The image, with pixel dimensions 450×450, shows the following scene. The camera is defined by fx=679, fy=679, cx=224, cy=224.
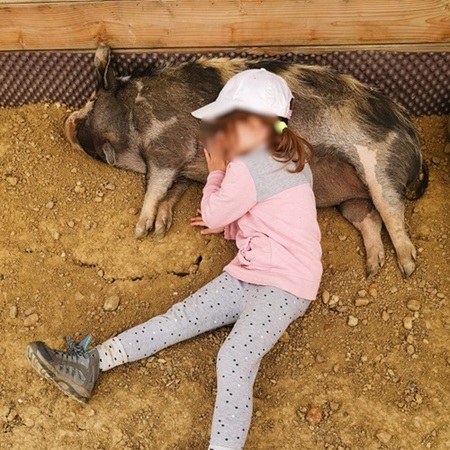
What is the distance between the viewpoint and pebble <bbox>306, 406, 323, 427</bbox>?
6.66ft

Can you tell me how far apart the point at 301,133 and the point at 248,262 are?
1.98ft

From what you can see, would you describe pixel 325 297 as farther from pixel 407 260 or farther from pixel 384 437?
pixel 384 437

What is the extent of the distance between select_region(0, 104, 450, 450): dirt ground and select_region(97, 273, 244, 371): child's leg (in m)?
0.08

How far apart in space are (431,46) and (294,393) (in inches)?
54.6

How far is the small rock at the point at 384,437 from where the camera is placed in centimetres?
199

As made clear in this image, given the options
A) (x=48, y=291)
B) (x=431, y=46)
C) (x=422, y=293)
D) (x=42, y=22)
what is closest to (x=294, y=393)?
(x=422, y=293)

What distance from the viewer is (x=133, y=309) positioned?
7.55 feet

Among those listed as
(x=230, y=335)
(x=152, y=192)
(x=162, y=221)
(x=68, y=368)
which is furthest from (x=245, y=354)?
(x=152, y=192)

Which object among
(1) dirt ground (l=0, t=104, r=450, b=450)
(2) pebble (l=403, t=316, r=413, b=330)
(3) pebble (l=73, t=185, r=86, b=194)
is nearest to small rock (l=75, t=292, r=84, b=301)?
(1) dirt ground (l=0, t=104, r=450, b=450)

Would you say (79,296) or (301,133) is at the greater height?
(301,133)

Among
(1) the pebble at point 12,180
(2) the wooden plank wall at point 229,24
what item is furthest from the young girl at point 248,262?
(1) the pebble at point 12,180

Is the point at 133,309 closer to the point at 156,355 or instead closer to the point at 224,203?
the point at 156,355

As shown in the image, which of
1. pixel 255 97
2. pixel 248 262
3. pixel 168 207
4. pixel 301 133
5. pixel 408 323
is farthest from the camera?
pixel 168 207

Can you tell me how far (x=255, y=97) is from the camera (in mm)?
1945
